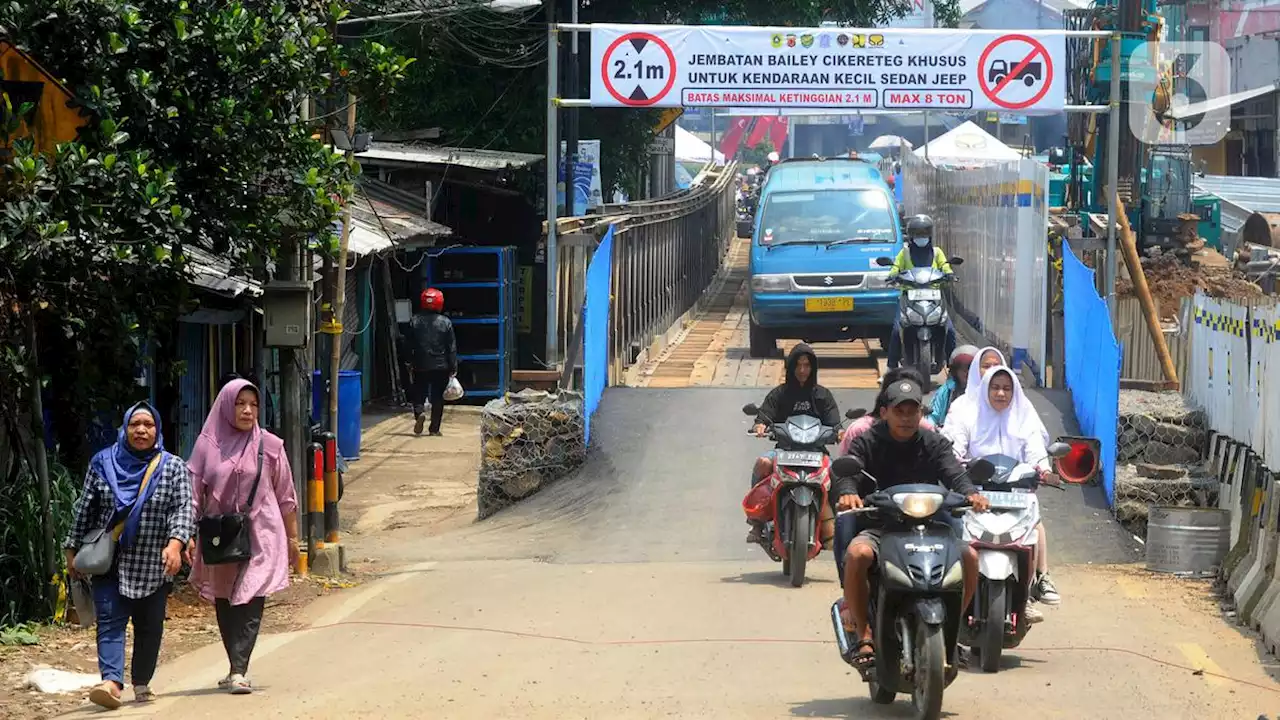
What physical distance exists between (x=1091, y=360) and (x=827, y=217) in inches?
323

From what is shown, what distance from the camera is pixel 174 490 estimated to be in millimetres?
8031

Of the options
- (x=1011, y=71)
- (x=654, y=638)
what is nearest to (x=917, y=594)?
(x=654, y=638)

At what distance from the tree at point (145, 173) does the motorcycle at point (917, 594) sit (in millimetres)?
4818

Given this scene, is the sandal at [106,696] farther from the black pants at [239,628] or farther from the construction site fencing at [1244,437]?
the construction site fencing at [1244,437]

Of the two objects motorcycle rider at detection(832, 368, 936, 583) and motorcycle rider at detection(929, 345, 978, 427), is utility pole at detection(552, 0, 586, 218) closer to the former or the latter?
motorcycle rider at detection(929, 345, 978, 427)

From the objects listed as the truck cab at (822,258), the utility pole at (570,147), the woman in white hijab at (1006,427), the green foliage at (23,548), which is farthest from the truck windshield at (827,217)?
the green foliage at (23,548)

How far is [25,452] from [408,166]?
13.9 meters

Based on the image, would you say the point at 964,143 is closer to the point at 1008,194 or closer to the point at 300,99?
the point at 1008,194

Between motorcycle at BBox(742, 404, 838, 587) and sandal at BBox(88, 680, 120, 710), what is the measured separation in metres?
4.50

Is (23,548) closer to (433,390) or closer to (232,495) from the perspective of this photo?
(232,495)

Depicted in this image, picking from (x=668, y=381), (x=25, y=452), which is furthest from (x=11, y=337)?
(x=668, y=381)

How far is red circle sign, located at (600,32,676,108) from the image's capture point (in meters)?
16.9

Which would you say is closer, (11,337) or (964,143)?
(11,337)

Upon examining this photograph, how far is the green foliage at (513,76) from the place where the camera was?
26031 mm
